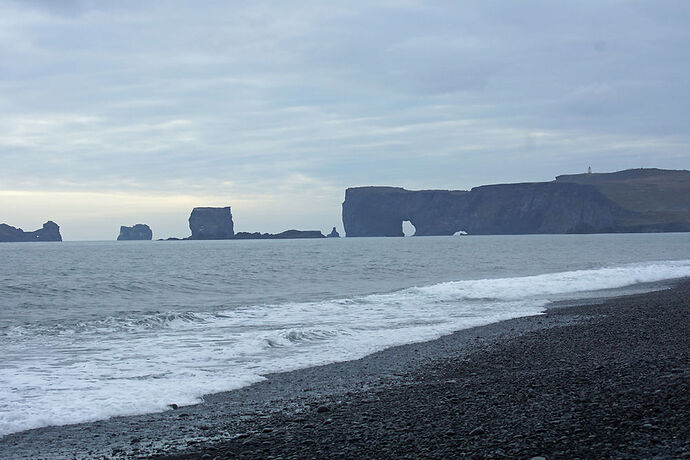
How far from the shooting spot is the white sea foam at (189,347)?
9.73 meters

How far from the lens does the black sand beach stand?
622 cm

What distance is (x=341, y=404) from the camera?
877cm

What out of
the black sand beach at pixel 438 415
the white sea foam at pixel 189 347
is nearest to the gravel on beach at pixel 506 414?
the black sand beach at pixel 438 415

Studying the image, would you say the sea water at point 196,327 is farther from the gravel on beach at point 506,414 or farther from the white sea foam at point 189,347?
the gravel on beach at point 506,414

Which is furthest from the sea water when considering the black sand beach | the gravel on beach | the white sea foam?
the gravel on beach

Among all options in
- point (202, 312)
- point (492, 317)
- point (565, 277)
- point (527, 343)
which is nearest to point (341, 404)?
point (527, 343)

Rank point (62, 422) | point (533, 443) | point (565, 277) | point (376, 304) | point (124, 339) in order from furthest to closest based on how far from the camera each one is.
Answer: point (565, 277) < point (376, 304) < point (124, 339) < point (62, 422) < point (533, 443)

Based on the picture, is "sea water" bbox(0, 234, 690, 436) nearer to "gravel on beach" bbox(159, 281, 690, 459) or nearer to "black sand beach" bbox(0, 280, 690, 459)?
"black sand beach" bbox(0, 280, 690, 459)

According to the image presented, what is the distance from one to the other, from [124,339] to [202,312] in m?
6.14

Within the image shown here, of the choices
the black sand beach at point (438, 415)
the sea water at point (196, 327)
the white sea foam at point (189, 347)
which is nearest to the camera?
the black sand beach at point (438, 415)

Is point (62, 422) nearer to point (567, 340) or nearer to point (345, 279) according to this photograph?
point (567, 340)

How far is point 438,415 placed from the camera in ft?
25.0

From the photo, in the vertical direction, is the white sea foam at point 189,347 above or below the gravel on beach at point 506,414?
below

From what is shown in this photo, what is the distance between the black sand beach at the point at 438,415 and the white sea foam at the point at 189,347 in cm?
81
